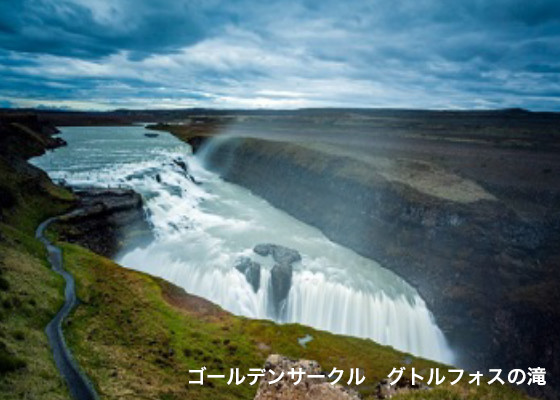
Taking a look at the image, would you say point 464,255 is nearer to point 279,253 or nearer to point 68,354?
point 279,253

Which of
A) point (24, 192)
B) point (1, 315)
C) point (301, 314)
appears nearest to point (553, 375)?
point (301, 314)

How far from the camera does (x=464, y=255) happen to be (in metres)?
48.6

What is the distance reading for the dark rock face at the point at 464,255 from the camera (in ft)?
129

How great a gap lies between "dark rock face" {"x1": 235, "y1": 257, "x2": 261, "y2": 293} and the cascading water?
1.13ft

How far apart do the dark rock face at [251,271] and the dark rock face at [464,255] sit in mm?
2556

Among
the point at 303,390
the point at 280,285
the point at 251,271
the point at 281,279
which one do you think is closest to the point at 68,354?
the point at 303,390

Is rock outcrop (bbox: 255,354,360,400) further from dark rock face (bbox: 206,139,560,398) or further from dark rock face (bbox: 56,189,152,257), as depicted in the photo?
dark rock face (bbox: 56,189,152,257)

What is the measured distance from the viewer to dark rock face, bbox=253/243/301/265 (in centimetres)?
4684

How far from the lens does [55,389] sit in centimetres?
1574

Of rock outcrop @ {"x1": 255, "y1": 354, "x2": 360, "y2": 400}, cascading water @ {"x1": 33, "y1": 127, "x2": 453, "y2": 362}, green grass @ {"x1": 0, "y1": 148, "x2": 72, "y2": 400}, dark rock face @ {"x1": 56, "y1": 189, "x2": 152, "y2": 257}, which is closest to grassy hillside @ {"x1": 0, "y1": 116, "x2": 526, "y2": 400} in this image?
green grass @ {"x1": 0, "y1": 148, "x2": 72, "y2": 400}

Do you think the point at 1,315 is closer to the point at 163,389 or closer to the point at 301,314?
the point at 163,389

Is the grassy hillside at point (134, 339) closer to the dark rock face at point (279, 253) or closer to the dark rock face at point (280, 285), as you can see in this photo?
the dark rock face at point (280, 285)

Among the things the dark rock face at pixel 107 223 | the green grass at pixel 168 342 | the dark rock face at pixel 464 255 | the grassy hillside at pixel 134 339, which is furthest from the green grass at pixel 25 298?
the dark rock face at pixel 464 255

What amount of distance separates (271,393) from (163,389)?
24.5ft
